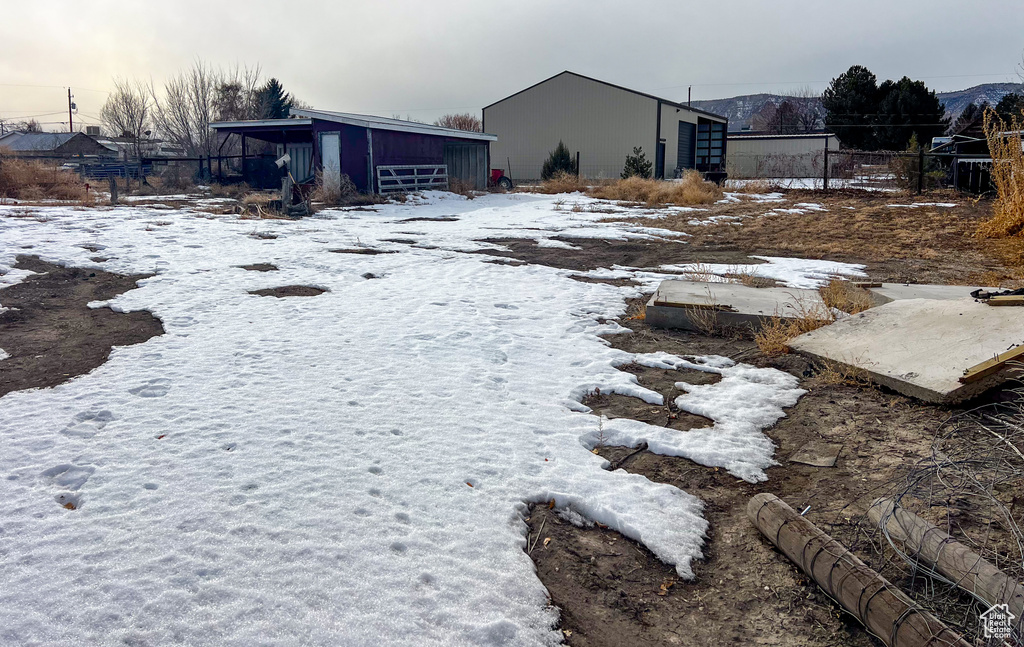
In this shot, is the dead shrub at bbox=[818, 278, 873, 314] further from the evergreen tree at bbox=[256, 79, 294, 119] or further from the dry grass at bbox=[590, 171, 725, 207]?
the evergreen tree at bbox=[256, 79, 294, 119]

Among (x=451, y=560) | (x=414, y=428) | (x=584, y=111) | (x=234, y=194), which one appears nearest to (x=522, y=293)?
(x=414, y=428)

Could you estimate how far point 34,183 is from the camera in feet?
68.6

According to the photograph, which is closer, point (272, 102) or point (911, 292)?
point (911, 292)

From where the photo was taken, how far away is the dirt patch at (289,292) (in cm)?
783

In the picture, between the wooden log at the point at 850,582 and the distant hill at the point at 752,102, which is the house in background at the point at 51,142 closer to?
the wooden log at the point at 850,582

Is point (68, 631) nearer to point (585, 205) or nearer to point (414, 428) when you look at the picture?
point (414, 428)

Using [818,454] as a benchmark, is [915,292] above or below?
above

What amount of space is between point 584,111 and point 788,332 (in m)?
34.3

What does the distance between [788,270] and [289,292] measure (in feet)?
23.3

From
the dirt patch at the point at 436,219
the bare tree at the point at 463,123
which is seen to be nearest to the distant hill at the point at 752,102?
the bare tree at the point at 463,123

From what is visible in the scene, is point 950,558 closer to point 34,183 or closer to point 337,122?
point 337,122

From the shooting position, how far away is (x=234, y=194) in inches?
983

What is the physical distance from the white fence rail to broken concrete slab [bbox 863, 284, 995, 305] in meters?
19.5

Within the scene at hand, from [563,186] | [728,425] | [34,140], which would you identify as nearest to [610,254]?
[728,425]
